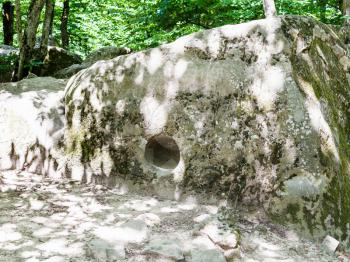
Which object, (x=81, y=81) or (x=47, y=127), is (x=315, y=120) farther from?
(x=47, y=127)

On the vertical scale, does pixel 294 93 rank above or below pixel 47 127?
above

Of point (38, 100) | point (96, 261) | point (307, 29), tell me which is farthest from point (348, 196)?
point (38, 100)

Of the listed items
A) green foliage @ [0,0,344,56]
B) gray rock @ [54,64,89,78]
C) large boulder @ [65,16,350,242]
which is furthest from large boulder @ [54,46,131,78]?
large boulder @ [65,16,350,242]

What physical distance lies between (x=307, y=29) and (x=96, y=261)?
11.2 feet

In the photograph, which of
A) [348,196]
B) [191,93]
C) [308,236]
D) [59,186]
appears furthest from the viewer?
[59,186]

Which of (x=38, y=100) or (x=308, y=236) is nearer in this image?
(x=308, y=236)

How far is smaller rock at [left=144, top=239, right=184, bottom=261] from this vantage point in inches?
127

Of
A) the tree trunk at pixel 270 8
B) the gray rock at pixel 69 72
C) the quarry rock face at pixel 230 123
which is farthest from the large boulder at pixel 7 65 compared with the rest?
the tree trunk at pixel 270 8

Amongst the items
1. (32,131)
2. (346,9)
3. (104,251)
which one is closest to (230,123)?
(104,251)

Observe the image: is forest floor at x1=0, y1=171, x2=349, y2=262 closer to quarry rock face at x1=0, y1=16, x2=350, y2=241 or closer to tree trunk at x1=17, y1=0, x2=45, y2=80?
quarry rock face at x1=0, y1=16, x2=350, y2=241

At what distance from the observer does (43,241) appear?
3416 millimetres

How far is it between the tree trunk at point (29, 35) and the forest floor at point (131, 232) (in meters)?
4.26

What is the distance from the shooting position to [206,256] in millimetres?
3275

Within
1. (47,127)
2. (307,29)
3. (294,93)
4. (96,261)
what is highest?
(307,29)
